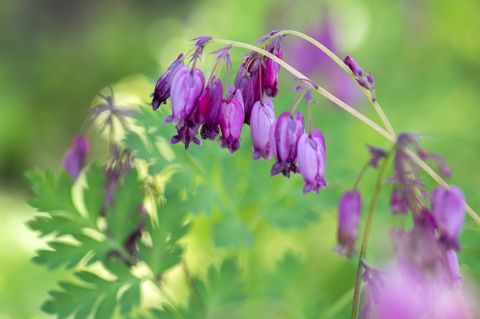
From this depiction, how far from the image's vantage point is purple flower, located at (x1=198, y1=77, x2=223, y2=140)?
5.06 feet

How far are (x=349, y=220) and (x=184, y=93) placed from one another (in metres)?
0.50

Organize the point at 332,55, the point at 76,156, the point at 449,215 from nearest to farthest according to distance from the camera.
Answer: the point at 449,215
the point at 332,55
the point at 76,156

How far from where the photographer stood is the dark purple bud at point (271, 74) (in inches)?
61.6

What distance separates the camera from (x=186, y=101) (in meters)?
1.51

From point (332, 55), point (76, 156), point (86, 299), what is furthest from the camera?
point (76, 156)

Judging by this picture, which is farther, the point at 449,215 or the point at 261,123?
the point at 261,123

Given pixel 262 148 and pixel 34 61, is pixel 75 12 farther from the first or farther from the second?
pixel 262 148

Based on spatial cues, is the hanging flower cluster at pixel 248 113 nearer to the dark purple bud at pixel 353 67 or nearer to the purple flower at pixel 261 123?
the purple flower at pixel 261 123

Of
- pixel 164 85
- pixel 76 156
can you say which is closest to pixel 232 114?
pixel 164 85

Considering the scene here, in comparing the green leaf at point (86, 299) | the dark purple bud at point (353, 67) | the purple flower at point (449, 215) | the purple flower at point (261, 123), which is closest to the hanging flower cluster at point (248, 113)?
the purple flower at point (261, 123)

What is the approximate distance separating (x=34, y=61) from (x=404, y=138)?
6.36m

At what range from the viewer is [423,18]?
496cm

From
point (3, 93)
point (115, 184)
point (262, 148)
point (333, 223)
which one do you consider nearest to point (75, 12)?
point (3, 93)

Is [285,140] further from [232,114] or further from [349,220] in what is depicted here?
[349,220]
